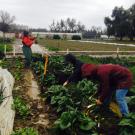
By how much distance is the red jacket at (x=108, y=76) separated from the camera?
7156 millimetres

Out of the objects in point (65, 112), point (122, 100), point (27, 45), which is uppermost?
point (27, 45)

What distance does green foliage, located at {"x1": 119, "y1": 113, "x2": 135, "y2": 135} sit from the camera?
6739mm

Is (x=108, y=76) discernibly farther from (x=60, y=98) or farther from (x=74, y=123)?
(x=60, y=98)

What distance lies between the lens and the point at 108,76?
282 inches

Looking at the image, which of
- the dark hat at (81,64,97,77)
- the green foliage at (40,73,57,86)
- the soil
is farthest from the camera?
the green foliage at (40,73,57,86)

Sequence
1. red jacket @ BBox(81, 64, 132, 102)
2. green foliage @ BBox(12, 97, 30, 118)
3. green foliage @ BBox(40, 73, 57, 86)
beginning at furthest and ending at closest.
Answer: green foliage @ BBox(40, 73, 57, 86)
green foliage @ BBox(12, 97, 30, 118)
red jacket @ BBox(81, 64, 132, 102)

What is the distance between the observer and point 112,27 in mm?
75125

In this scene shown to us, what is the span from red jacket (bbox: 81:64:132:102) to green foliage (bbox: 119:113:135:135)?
61 cm

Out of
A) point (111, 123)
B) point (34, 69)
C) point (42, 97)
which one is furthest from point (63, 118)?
point (34, 69)

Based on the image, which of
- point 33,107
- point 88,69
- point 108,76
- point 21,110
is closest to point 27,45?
point 33,107

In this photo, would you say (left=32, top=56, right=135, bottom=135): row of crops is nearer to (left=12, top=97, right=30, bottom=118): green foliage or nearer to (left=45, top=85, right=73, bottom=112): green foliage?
(left=45, top=85, right=73, bottom=112): green foliage

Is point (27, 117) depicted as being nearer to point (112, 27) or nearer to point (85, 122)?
point (85, 122)

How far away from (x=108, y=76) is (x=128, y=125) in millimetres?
935

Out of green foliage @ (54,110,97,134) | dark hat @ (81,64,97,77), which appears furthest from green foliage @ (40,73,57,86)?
green foliage @ (54,110,97,134)
